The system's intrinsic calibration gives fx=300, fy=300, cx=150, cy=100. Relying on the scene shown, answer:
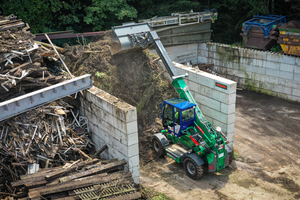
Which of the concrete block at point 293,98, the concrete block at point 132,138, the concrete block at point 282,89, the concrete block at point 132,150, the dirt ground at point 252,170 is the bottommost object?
the dirt ground at point 252,170

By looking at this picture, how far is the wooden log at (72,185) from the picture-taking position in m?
8.98

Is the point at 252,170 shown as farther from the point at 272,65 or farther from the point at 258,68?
the point at 258,68

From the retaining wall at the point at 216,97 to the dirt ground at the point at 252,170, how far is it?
1344 mm

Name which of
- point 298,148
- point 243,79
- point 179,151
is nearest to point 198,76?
point 179,151

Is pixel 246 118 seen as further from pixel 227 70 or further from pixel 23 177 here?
pixel 23 177

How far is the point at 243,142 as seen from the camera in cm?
1341

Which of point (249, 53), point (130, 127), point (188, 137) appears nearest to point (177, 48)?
point (249, 53)

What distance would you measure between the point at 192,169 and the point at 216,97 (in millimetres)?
3190

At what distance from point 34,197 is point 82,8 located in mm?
16503

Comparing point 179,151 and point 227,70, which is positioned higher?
point 227,70

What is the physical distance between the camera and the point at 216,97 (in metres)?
12.3

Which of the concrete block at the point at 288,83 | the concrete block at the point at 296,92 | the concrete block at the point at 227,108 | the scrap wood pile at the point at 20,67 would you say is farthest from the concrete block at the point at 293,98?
the scrap wood pile at the point at 20,67

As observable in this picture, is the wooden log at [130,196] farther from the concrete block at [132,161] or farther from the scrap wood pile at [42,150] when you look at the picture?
the concrete block at [132,161]

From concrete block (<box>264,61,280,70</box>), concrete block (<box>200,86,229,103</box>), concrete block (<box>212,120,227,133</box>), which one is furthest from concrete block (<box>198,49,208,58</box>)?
concrete block (<box>212,120,227,133</box>)
